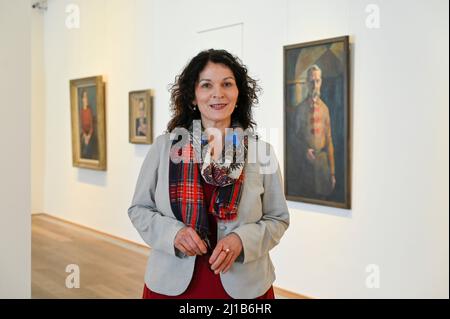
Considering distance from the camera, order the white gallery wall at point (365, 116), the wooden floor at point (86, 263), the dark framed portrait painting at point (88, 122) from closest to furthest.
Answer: the white gallery wall at point (365, 116), the wooden floor at point (86, 263), the dark framed portrait painting at point (88, 122)

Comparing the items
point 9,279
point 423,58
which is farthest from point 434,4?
point 9,279

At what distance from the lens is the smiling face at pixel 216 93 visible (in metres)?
1.87

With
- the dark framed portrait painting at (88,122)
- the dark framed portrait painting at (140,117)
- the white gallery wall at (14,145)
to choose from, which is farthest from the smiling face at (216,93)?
the dark framed portrait painting at (88,122)

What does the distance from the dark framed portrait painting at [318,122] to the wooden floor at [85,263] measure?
2.18 m

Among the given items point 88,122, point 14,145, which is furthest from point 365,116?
point 88,122

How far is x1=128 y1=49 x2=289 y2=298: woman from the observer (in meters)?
1.88

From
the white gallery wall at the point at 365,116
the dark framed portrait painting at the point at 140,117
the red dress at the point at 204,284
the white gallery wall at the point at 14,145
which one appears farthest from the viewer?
the dark framed portrait painting at the point at 140,117

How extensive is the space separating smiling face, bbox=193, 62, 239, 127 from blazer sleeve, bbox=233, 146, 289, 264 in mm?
230

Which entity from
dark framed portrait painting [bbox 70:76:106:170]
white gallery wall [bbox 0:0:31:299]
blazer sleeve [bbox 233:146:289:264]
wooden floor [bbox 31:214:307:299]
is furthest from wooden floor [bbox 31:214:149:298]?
blazer sleeve [bbox 233:146:289:264]

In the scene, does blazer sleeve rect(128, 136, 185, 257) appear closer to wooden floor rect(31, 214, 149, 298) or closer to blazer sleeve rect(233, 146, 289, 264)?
blazer sleeve rect(233, 146, 289, 264)

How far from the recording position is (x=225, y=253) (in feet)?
5.92

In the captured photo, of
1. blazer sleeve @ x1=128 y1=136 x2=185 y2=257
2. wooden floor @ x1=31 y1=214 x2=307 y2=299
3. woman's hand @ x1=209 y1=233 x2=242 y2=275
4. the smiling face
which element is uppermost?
the smiling face

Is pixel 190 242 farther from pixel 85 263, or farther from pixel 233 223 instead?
pixel 85 263

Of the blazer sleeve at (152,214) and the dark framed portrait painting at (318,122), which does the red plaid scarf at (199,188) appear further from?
the dark framed portrait painting at (318,122)
